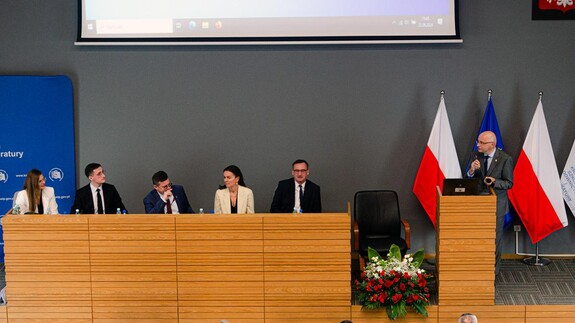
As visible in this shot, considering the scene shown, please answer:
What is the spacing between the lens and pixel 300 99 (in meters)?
8.15

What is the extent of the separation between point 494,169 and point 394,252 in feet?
3.89

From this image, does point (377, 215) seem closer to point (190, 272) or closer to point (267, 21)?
point (190, 272)

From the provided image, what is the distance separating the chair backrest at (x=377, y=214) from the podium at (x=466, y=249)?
3.25ft

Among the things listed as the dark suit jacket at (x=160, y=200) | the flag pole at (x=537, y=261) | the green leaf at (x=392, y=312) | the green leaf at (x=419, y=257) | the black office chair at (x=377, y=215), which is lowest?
the green leaf at (x=392, y=312)

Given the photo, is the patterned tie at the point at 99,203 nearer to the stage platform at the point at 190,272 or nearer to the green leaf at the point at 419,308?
the stage platform at the point at 190,272

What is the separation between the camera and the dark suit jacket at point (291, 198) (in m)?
7.64

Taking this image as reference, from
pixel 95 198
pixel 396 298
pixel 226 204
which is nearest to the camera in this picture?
pixel 396 298

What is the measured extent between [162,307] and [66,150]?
2244mm

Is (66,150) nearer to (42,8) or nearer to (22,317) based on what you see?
(42,8)

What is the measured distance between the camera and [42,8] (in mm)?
8117

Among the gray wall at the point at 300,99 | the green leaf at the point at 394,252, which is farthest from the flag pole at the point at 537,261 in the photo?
the green leaf at the point at 394,252

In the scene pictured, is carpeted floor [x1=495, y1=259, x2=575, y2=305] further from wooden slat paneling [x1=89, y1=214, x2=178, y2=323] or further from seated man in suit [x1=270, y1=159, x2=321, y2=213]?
wooden slat paneling [x1=89, y1=214, x2=178, y2=323]

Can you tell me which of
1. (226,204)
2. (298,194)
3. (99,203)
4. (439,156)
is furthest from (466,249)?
(99,203)

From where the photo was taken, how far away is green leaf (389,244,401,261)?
6.95 metres
